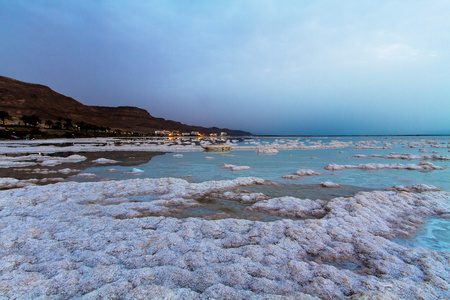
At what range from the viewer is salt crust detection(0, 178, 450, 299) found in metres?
4.00

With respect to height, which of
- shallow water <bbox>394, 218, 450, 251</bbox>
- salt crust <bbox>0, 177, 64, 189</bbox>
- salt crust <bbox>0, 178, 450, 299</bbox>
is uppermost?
salt crust <bbox>0, 178, 450, 299</bbox>

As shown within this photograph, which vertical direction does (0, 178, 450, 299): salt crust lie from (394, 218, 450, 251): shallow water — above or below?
above

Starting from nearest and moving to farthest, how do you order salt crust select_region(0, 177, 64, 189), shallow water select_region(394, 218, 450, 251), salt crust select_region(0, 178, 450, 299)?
salt crust select_region(0, 178, 450, 299), shallow water select_region(394, 218, 450, 251), salt crust select_region(0, 177, 64, 189)

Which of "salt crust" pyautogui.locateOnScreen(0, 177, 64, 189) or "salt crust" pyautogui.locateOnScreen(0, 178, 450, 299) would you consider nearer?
"salt crust" pyautogui.locateOnScreen(0, 178, 450, 299)

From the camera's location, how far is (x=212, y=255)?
5305mm

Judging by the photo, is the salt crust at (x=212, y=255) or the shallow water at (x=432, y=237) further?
the shallow water at (x=432, y=237)

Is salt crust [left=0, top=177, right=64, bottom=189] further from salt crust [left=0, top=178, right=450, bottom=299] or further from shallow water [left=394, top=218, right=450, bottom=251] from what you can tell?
shallow water [left=394, top=218, right=450, bottom=251]

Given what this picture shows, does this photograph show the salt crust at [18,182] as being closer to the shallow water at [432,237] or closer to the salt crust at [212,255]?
the salt crust at [212,255]

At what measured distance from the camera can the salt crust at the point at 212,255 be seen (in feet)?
13.1

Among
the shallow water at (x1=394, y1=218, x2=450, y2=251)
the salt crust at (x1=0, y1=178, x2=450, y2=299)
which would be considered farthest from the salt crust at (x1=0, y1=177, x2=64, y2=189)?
the shallow water at (x1=394, y1=218, x2=450, y2=251)

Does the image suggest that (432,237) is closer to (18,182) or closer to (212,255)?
(212,255)

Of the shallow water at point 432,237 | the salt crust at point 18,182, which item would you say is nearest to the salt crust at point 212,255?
the shallow water at point 432,237

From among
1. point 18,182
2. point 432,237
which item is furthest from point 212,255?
point 18,182

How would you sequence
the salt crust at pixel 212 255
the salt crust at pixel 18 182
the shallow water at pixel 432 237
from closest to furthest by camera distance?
the salt crust at pixel 212 255
the shallow water at pixel 432 237
the salt crust at pixel 18 182
